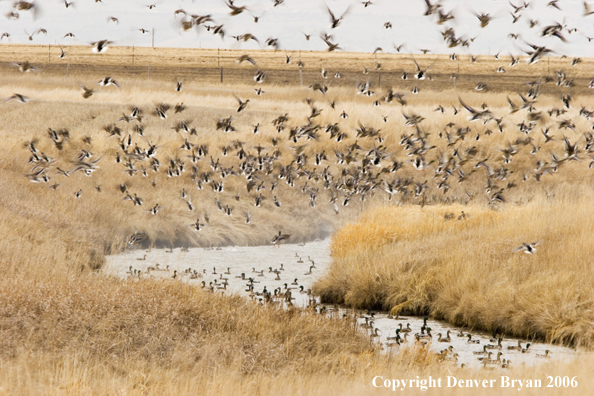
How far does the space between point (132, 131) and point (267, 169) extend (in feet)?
33.3

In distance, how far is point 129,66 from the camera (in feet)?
310

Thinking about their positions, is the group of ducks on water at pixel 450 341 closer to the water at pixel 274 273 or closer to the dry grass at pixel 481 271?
the water at pixel 274 273

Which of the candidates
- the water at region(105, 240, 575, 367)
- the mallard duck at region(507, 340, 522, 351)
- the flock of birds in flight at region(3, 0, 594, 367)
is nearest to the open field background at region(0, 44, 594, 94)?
the flock of birds in flight at region(3, 0, 594, 367)

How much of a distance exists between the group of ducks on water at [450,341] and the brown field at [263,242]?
0.67 m

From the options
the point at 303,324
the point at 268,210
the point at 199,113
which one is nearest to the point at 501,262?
the point at 303,324

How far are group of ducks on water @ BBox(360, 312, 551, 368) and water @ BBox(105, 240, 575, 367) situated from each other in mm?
68

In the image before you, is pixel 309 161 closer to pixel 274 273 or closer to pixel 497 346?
pixel 274 273

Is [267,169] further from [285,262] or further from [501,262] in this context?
[501,262]

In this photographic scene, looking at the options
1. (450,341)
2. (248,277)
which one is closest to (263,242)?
(248,277)

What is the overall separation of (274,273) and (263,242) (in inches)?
252

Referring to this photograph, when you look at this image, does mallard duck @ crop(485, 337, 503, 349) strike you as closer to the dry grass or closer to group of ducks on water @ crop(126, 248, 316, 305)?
the dry grass

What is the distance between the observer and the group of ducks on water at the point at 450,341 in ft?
37.8

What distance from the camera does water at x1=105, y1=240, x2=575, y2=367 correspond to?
12.6m

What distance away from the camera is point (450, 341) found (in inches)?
514
